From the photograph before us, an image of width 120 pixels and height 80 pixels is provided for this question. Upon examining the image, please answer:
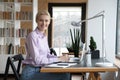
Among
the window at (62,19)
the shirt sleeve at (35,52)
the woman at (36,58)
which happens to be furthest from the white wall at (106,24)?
the shirt sleeve at (35,52)

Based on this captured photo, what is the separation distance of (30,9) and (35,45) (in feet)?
12.2

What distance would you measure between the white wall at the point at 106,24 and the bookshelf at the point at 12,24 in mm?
1551

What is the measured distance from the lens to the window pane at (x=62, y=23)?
22.6 feet

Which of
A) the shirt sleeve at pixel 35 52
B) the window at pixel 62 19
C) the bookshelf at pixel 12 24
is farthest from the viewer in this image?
the window at pixel 62 19

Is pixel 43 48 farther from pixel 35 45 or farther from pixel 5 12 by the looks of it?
pixel 5 12

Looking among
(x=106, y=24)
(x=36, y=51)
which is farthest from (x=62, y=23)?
(x=36, y=51)

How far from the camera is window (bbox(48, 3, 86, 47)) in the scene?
268 inches

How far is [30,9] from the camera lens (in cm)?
634

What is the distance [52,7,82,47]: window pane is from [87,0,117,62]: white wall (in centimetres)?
158

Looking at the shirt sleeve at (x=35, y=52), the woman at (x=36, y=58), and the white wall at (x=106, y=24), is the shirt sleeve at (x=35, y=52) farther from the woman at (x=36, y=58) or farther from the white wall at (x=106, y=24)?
the white wall at (x=106, y=24)

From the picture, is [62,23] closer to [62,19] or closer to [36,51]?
[62,19]

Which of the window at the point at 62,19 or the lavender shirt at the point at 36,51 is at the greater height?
the window at the point at 62,19

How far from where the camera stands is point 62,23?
6.97 metres

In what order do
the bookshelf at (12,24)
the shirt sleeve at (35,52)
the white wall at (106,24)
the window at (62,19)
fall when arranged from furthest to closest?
the window at (62,19)
the bookshelf at (12,24)
the white wall at (106,24)
the shirt sleeve at (35,52)
